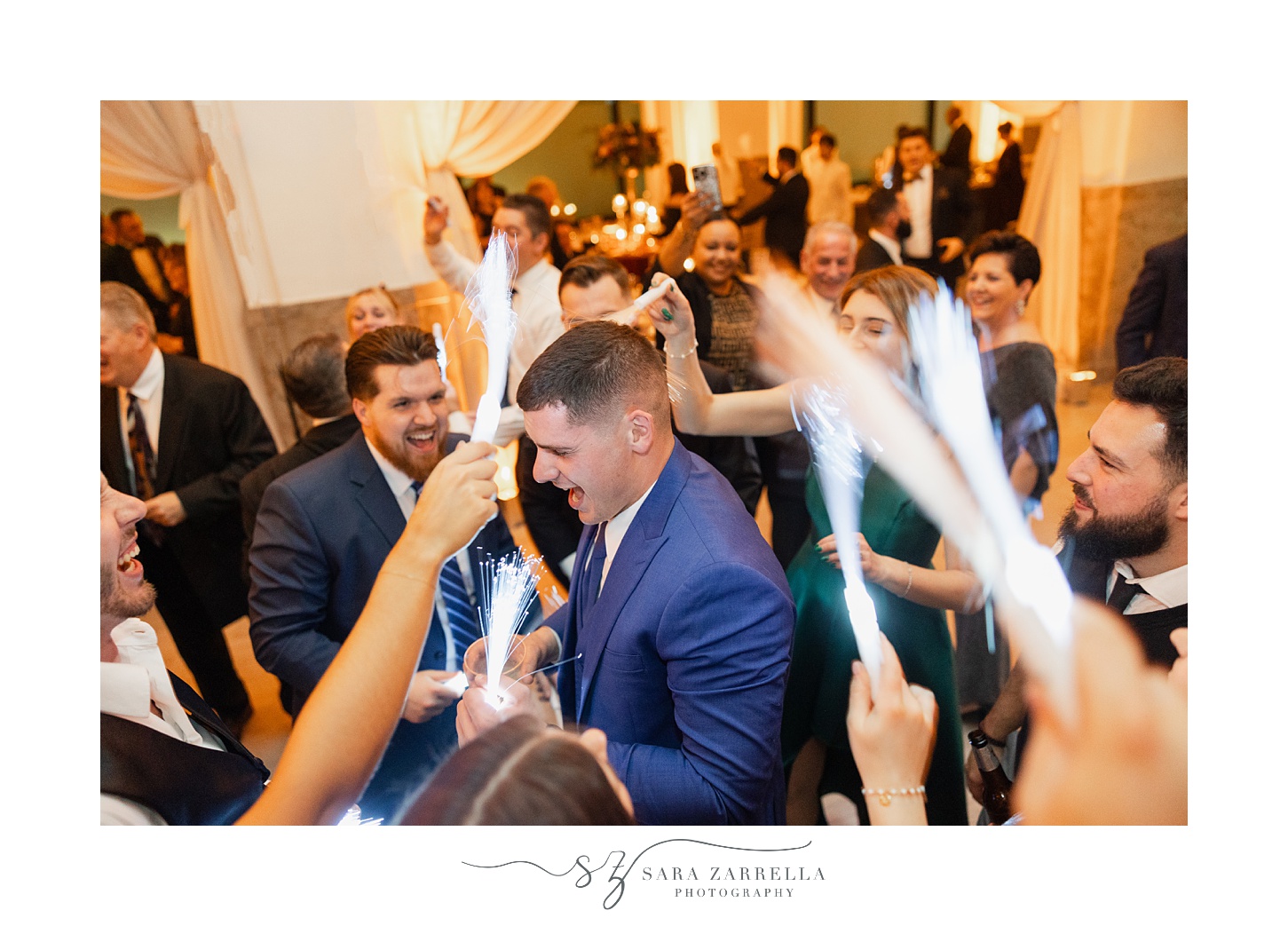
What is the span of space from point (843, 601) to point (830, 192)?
65.8 inches

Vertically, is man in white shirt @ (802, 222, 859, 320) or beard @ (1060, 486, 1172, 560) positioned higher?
man in white shirt @ (802, 222, 859, 320)

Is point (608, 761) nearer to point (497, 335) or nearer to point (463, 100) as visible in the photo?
point (497, 335)

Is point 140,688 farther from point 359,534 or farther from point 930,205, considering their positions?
point 930,205

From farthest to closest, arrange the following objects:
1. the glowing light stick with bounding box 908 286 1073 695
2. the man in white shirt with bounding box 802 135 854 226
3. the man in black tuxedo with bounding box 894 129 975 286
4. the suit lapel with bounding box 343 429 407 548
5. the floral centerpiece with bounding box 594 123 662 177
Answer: the man in white shirt with bounding box 802 135 854 226, the floral centerpiece with bounding box 594 123 662 177, the man in black tuxedo with bounding box 894 129 975 286, the suit lapel with bounding box 343 429 407 548, the glowing light stick with bounding box 908 286 1073 695

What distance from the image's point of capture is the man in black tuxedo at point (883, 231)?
73.1 inches

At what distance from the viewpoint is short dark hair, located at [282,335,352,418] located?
6.31 ft

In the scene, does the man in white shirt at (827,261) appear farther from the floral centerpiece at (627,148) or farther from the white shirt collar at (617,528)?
the white shirt collar at (617,528)

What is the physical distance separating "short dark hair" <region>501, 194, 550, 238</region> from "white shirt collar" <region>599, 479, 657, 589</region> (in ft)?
3.56

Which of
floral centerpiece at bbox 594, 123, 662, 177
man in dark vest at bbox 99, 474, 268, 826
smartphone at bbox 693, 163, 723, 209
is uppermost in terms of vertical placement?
floral centerpiece at bbox 594, 123, 662, 177

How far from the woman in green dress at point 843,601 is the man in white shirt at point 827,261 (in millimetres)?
264

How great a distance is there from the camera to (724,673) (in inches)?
43.6

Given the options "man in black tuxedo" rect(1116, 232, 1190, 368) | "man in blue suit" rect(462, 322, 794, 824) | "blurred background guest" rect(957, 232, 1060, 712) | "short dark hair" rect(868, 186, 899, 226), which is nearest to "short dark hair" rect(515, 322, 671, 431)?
"man in blue suit" rect(462, 322, 794, 824)

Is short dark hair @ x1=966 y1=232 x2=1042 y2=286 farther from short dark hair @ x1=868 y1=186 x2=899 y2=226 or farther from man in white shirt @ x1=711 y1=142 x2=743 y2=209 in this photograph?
man in white shirt @ x1=711 y1=142 x2=743 y2=209
